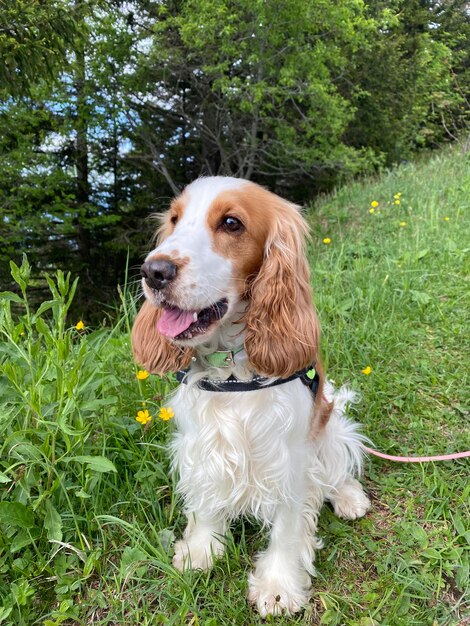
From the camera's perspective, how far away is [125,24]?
9.10 metres

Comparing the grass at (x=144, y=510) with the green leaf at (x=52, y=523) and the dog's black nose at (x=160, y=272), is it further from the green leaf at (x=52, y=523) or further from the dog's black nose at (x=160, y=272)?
the dog's black nose at (x=160, y=272)

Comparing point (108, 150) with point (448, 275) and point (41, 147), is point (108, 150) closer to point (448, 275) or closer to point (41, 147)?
point (41, 147)

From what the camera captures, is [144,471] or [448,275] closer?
[144,471]

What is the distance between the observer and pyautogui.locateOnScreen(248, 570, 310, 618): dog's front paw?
5.60ft

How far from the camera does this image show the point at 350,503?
2064 millimetres

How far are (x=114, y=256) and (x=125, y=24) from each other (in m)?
4.82

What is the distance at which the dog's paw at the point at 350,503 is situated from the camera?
2057mm

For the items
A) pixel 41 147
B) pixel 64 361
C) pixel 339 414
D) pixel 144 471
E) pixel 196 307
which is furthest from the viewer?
pixel 41 147

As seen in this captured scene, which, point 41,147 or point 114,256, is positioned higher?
point 41,147

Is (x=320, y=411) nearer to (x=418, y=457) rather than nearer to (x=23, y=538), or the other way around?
(x=418, y=457)

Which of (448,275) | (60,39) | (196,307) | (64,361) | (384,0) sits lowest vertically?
(448,275)

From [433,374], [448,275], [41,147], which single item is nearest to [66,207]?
[41,147]

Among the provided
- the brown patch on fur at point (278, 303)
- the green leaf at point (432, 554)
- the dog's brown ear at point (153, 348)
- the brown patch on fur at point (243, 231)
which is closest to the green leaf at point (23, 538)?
the dog's brown ear at point (153, 348)

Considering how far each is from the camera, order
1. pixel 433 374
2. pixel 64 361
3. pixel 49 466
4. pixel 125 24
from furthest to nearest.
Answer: pixel 125 24 < pixel 433 374 < pixel 64 361 < pixel 49 466
